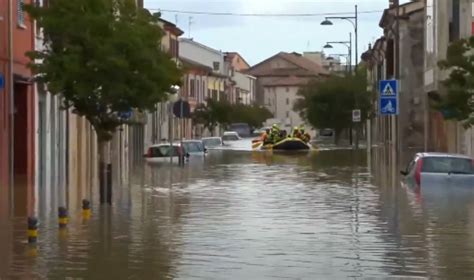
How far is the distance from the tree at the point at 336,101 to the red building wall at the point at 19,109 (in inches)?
2068

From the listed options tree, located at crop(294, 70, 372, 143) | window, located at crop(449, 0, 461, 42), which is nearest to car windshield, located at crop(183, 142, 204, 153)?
window, located at crop(449, 0, 461, 42)

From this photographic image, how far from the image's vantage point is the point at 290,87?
7618 inches

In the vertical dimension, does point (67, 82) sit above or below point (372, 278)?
above

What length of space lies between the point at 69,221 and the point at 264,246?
5321 mm

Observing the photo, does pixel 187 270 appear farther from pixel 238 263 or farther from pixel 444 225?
pixel 444 225

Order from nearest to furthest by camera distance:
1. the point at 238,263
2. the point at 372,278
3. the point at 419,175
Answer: the point at 372,278 → the point at 238,263 → the point at 419,175

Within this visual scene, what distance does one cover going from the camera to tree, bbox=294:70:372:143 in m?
89.2

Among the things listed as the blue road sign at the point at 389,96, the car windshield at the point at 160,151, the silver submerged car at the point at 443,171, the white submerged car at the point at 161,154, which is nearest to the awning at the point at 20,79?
the blue road sign at the point at 389,96

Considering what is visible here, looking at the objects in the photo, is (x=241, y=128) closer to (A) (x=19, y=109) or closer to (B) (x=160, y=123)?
(B) (x=160, y=123)

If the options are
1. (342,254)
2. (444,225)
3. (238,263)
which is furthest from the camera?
(444,225)

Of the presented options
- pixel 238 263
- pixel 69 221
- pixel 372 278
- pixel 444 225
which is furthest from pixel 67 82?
pixel 372 278

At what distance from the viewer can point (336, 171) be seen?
45.7 meters

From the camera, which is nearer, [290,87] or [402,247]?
[402,247]

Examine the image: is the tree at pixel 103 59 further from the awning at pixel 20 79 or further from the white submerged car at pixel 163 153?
the white submerged car at pixel 163 153
